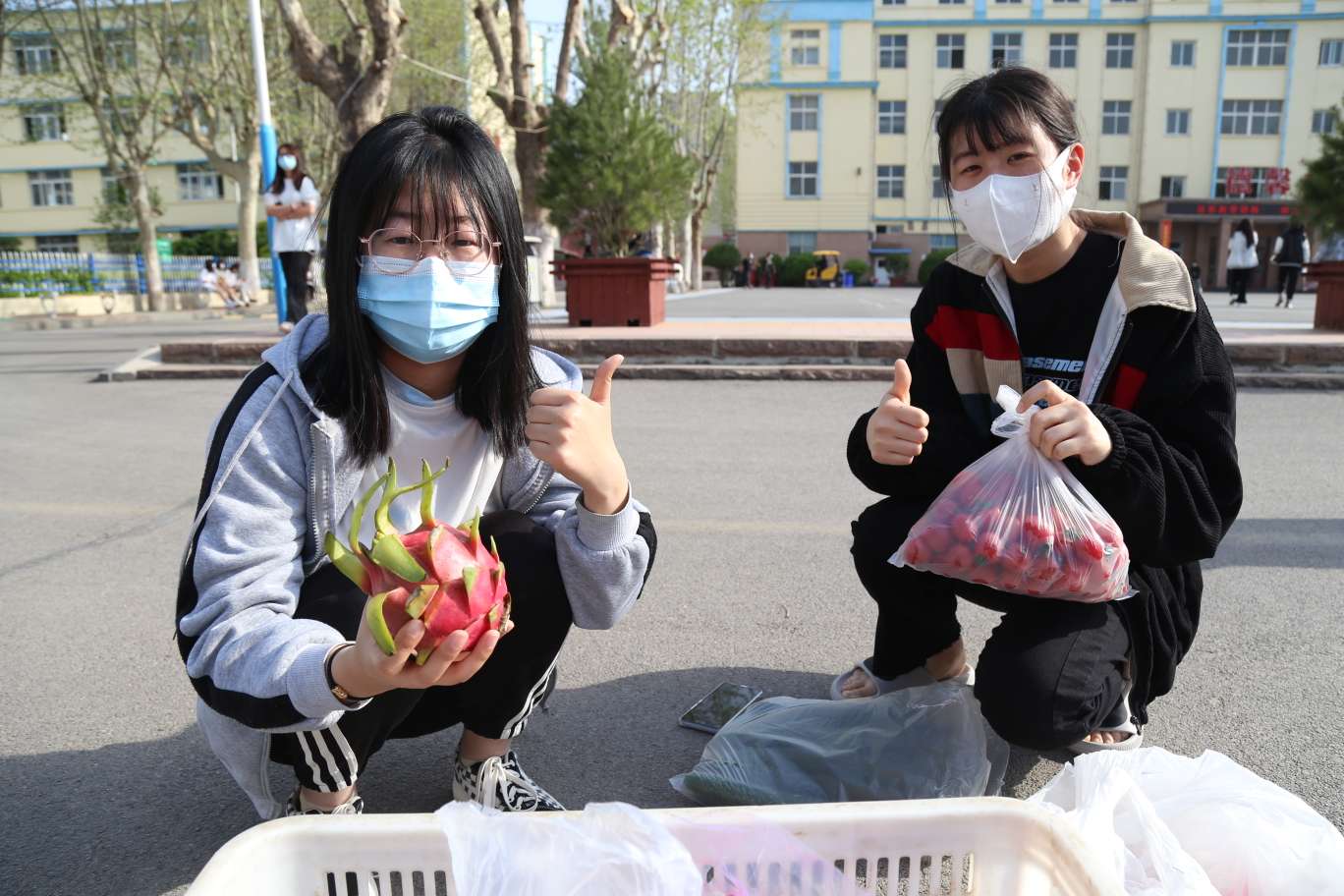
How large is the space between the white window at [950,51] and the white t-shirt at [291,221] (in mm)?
39622

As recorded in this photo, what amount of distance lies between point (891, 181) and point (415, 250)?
45.5 meters

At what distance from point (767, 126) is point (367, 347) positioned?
150ft

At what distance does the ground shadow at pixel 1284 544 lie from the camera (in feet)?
11.1

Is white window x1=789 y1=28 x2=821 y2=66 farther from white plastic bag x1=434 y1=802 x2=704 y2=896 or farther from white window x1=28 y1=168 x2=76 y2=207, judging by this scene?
white plastic bag x1=434 y1=802 x2=704 y2=896

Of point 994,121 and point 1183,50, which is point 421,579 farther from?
point 1183,50

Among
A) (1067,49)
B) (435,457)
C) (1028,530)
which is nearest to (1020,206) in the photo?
(1028,530)

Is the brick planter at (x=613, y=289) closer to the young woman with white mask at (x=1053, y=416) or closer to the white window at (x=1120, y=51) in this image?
the young woman with white mask at (x=1053, y=416)

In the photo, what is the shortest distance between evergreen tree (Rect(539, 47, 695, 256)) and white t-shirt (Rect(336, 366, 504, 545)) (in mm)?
9595

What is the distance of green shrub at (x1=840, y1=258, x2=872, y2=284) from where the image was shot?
133 feet

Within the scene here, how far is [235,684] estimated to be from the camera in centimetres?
143

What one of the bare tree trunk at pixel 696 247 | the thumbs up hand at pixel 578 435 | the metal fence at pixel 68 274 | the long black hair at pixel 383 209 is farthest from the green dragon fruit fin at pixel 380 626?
the bare tree trunk at pixel 696 247

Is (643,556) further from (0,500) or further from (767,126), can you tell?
(767,126)

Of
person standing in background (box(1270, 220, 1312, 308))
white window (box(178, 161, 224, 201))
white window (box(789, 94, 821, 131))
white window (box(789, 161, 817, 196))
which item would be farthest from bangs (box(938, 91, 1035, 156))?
white window (box(178, 161, 224, 201))

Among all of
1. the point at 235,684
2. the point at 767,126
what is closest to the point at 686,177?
the point at 235,684
